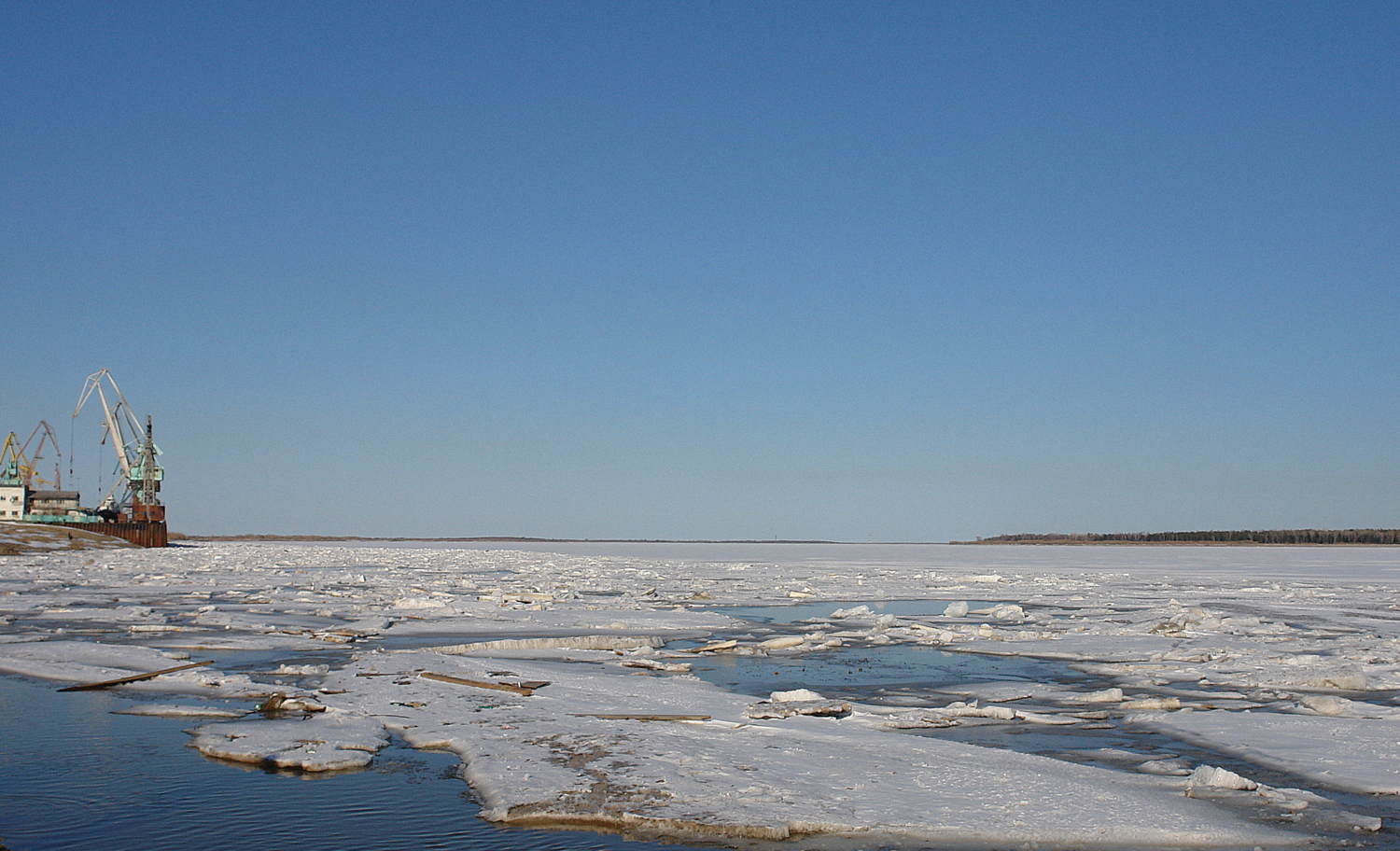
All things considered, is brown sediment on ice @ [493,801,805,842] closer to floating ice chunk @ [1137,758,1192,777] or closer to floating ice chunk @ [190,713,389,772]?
floating ice chunk @ [190,713,389,772]

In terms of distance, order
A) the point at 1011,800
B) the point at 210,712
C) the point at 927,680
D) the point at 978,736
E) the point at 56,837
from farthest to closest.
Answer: the point at 927,680 → the point at 210,712 → the point at 978,736 → the point at 1011,800 → the point at 56,837

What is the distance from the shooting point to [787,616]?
21.1 m

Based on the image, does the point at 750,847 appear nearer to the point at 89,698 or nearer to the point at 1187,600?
the point at 89,698

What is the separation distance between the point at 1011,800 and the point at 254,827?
16.5 feet

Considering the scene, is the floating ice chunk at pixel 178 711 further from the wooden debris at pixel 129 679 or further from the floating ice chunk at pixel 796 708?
the floating ice chunk at pixel 796 708

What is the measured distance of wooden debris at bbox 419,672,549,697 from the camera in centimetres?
1092

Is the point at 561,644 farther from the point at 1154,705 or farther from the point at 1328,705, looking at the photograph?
the point at 1328,705

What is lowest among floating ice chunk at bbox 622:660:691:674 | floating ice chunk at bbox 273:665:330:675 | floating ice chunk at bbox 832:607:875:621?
floating ice chunk at bbox 832:607:875:621

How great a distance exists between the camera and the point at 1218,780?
708 cm

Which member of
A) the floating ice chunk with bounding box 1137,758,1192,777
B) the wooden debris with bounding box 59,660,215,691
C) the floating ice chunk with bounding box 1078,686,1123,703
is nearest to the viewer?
the floating ice chunk with bounding box 1137,758,1192,777

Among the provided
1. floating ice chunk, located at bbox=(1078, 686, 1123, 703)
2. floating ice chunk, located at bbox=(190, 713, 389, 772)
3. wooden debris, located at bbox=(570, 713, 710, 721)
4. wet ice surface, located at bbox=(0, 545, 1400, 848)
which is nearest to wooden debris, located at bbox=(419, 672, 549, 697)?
wet ice surface, located at bbox=(0, 545, 1400, 848)

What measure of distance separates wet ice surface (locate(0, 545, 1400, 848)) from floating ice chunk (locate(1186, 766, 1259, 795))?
2cm

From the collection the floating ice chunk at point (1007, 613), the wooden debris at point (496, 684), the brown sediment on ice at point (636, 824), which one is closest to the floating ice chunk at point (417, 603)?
the wooden debris at point (496, 684)

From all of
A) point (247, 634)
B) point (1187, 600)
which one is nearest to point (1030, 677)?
point (247, 634)
